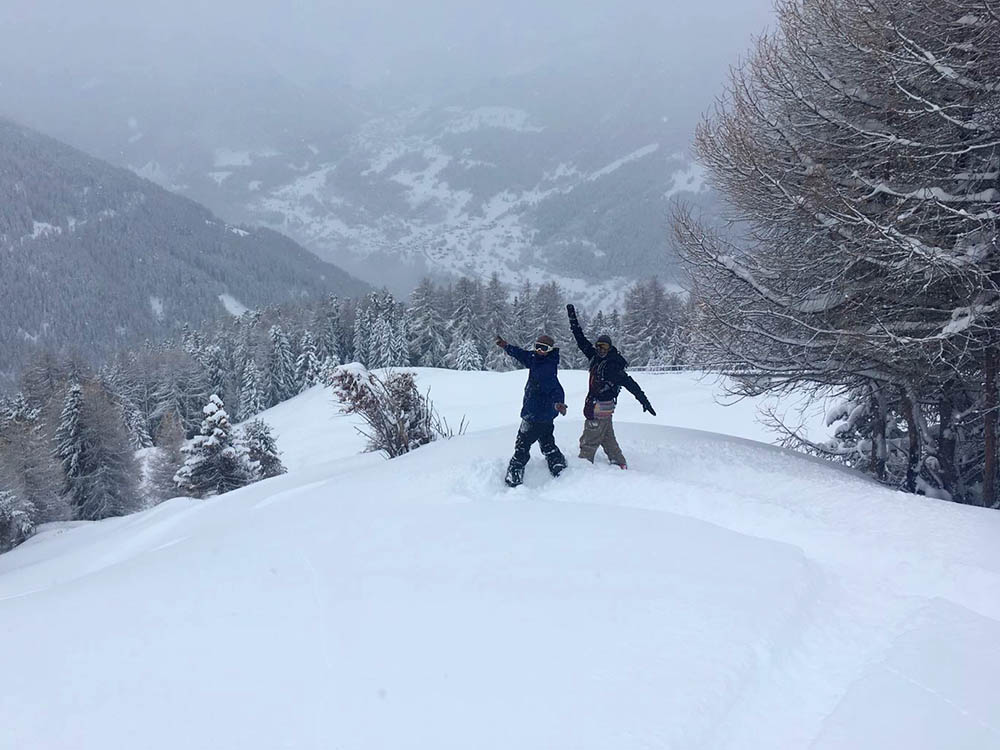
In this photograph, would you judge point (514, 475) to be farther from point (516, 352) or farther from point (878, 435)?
point (878, 435)

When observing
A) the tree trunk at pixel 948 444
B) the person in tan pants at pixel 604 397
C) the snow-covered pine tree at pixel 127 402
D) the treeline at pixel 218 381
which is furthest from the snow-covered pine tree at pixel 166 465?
the tree trunk at pixel 948 444

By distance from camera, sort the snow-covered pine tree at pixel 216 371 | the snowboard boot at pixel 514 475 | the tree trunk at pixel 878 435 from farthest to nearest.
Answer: the snow-covered pine tree at pixel 216 371
the tree trunk at pixel 878 435
the snowboard boot at pixel 514 475

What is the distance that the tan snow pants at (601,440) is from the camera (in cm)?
693

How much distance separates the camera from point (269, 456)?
25.1 meters

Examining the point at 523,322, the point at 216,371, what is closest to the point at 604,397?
the point at 523,322

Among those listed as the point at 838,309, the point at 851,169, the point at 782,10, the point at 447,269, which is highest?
the point at 447,269

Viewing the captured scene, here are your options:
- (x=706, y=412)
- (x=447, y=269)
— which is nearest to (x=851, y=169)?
(x=706, y=412)

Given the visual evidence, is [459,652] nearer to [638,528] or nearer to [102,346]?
[638,528]

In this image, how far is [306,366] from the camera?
2232 inches

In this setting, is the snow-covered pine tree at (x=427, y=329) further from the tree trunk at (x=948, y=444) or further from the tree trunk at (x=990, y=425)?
the tree trunk at (x=990, y=425)

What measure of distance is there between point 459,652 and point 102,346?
433 ft

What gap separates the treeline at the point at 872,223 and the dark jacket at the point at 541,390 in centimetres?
301

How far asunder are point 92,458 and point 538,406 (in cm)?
3275

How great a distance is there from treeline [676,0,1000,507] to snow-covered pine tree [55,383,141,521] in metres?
32.3
